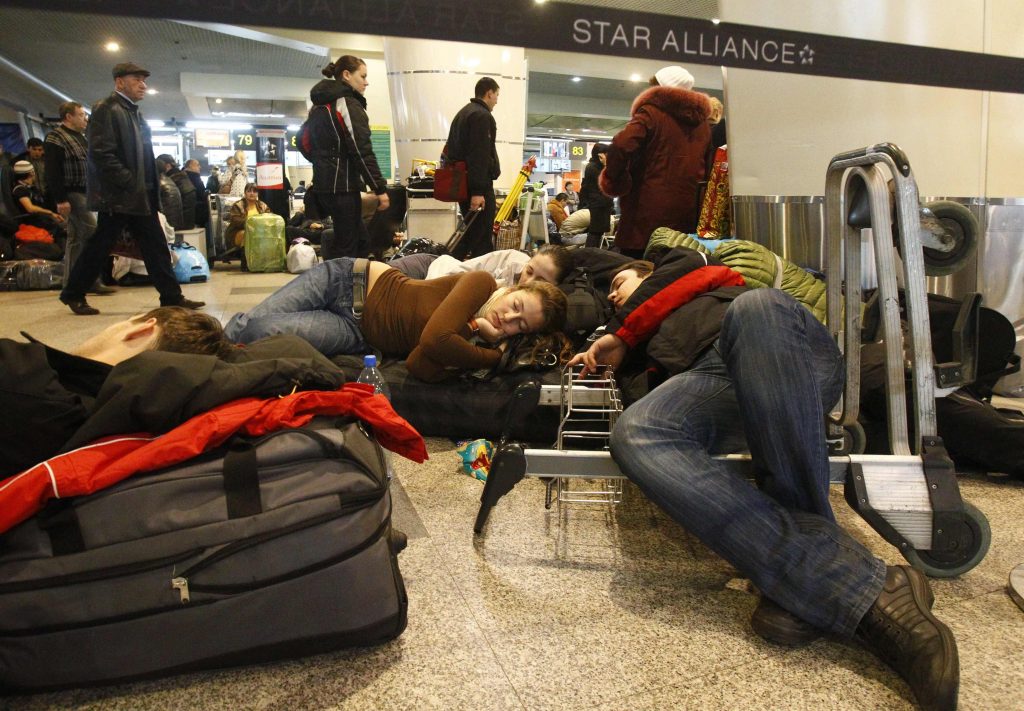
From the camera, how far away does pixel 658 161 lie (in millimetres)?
3822

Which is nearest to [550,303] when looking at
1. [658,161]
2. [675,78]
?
[658,161]

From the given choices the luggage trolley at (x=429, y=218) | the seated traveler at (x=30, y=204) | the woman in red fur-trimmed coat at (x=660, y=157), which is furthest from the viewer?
the seated traveler at (x=30, y=204)

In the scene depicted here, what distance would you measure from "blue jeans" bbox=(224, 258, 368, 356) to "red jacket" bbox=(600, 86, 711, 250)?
5.58 ft

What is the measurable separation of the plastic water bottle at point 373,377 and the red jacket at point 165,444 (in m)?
0.97

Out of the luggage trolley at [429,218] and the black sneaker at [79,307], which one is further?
the luggage trolley at [429,218]

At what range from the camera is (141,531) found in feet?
3.89

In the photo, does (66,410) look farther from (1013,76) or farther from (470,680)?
(1013,76)

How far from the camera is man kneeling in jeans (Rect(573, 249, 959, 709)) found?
1.31m

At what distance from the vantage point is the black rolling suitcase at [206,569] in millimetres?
1148

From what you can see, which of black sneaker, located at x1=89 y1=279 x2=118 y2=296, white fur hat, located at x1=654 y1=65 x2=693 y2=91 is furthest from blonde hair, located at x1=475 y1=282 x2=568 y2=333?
black sneaker, located at x1=89 y1=279 x2=118 y2=296

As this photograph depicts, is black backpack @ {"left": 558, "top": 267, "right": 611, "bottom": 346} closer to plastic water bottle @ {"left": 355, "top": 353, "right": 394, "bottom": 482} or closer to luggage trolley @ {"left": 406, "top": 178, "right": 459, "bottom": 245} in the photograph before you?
plastic water bottle @ {"left": 355, "top": 353, "right": 394, "bottom": 482}

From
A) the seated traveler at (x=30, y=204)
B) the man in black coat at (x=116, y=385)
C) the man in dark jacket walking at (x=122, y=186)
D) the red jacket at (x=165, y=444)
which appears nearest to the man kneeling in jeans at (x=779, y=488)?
the red jacket at (x=165, y=444)

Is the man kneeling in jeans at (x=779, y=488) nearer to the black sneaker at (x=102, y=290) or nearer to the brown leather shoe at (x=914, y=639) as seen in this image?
the brown leather shoe at (x=914, y=639)

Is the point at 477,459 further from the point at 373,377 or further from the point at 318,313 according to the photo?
the point at 318,313
